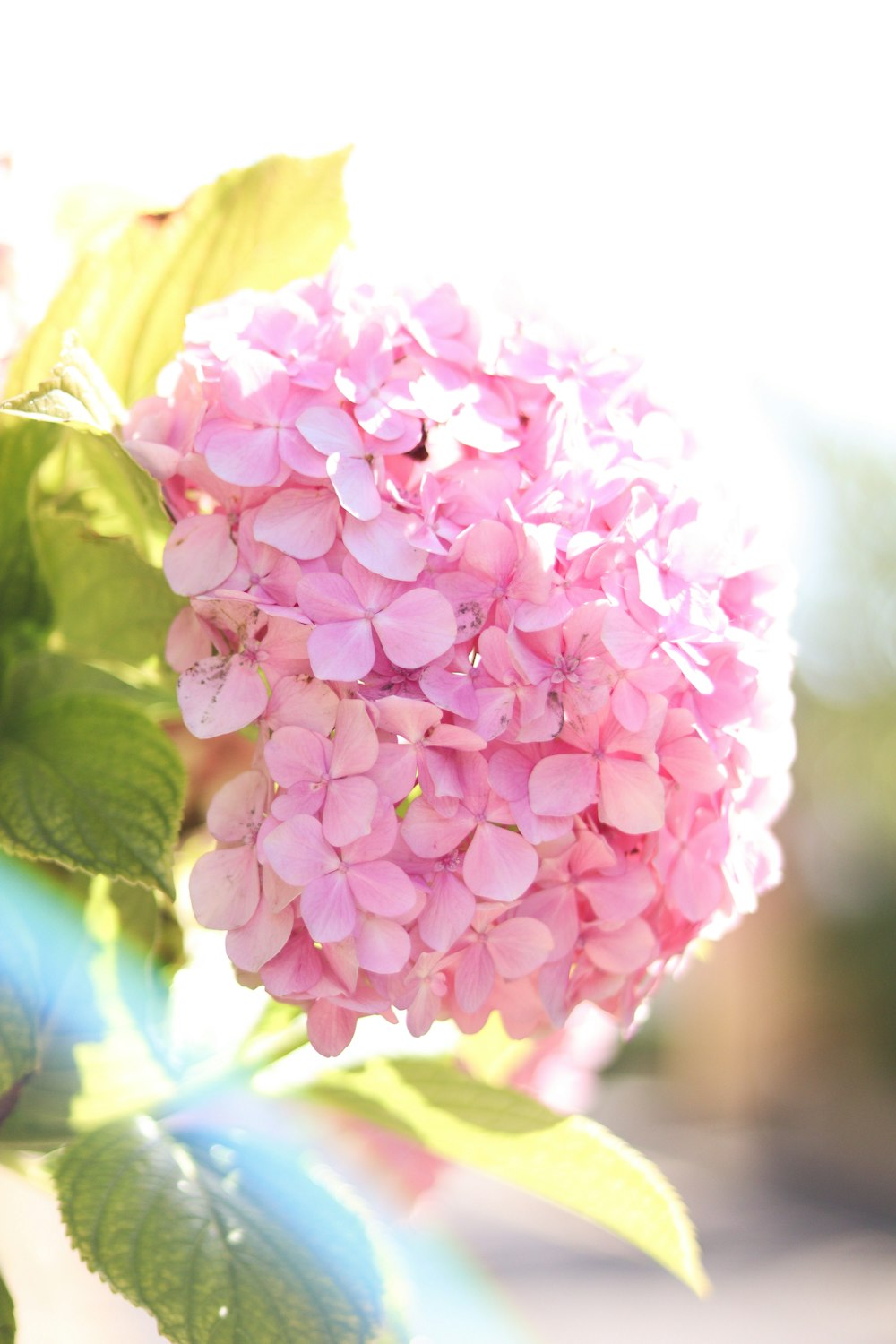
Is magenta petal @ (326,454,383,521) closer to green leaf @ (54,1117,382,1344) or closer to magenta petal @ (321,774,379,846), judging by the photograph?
magenta petal @ (321,774,379,846)

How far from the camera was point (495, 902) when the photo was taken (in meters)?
0.23

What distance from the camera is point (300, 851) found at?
0.74 feet

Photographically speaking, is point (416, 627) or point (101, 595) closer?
point (416, 627)

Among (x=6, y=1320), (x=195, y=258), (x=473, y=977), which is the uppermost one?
(x=195, y=258)

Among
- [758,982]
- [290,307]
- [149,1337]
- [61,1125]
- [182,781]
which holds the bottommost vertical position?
[758,982]

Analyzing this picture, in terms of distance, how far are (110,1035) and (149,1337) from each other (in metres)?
0.28

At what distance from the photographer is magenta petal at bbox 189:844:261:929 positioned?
236 mm

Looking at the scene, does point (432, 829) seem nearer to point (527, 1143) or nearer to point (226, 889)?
point (226, 889)

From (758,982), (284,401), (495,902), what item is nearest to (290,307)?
(284,401)

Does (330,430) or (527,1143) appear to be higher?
(330,430)

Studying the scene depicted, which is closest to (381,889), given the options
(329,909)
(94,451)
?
(329,909)

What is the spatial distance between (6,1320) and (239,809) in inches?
5.1

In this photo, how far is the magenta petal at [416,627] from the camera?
222 millimetres

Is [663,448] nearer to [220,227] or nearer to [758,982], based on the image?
[220,227]
